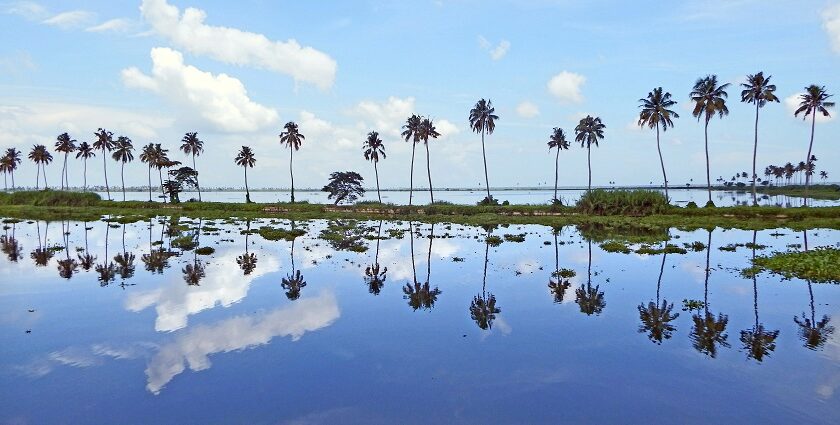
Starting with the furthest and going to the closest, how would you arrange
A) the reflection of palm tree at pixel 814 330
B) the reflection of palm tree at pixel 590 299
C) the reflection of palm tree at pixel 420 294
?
the reflection of palm tree at pixel 420 294, the reflection of palm tree at pixel 590 299, the reflection of palm tree at pixel 814 330

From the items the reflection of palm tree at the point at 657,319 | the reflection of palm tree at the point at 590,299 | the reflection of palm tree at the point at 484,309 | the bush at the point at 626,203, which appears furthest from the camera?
the bush at the point at 626,203

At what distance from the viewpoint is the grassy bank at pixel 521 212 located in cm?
6312

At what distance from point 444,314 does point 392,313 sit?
2.18 metres

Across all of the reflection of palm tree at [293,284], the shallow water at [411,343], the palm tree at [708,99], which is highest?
the palm tree at [708,99]

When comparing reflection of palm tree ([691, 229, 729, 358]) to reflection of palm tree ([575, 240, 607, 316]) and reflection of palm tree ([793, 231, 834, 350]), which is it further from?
reflection of palm tree ([575, 240, 607, 316])

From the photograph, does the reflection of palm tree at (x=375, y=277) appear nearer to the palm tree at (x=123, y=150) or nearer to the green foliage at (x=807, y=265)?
the green foliage at (x=807, y=265)

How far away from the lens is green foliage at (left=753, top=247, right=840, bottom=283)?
26750 millimetres

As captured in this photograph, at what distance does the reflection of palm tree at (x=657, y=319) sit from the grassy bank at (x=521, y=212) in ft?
131

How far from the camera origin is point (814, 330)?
17.3 meters

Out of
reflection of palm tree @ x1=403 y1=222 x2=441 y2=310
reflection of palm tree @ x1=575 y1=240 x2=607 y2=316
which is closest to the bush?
reflection of palm tree @ x1=575 y1=240 x2=607 y2=316

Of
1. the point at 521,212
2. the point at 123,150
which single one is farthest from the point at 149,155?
the point at 521,212

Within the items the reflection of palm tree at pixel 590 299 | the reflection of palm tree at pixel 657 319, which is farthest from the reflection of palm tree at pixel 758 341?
the reflection of palm tree at pixel 590 299

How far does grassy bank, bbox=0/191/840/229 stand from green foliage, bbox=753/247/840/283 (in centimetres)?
2612

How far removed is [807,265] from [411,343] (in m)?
25.9
